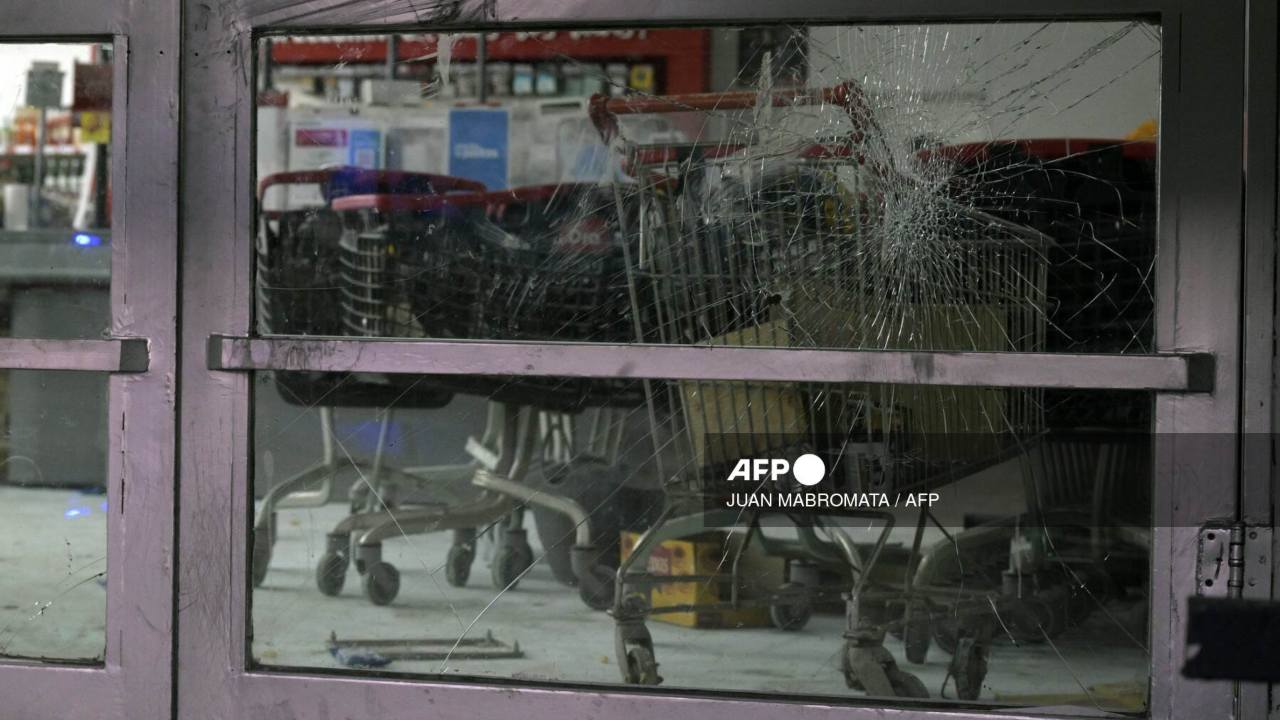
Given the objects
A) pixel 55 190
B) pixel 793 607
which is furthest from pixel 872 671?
pixel 55 190

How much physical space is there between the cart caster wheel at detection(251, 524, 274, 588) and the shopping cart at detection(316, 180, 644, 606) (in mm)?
99

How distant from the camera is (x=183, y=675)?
7.00 feet

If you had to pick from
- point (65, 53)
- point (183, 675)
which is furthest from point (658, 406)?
point (65, 53)

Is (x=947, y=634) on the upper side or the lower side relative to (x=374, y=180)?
lower

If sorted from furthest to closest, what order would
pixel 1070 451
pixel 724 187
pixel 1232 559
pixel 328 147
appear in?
pixel 328 147 < pixel 724 187 < pixel 1070 451 < pixel 1232 559

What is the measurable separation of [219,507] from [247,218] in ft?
1.55

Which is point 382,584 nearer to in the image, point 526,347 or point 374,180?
point 526,347

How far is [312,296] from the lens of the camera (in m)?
2.28

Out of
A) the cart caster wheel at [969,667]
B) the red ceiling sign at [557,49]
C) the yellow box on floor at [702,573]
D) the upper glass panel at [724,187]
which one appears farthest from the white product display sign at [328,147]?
the cart caster wheel at [969,667]

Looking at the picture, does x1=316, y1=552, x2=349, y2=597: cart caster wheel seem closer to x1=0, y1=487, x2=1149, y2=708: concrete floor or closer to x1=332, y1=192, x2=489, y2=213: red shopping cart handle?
x1=0, y1=487, x2=1149, y2=708: concrete floor

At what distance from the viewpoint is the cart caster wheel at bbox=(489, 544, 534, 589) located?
216cm

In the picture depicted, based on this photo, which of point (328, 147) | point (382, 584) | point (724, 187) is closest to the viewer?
point (724, 187)

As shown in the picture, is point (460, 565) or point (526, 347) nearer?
point (526, 347)

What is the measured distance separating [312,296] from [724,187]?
747 millimetres
